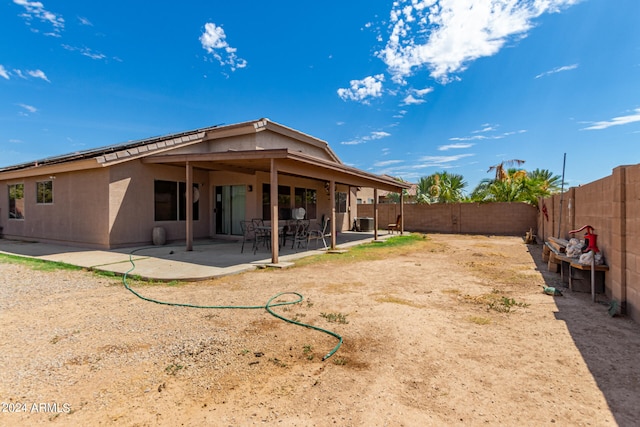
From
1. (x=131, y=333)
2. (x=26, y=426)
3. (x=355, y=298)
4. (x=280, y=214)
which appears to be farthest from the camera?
(x=280, y=214)

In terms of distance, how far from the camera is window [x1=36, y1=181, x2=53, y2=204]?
11305 millimetres

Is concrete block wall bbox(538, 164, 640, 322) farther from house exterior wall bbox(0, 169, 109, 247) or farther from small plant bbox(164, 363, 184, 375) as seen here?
house exterior wall bbox(0, 169, 109, 247)

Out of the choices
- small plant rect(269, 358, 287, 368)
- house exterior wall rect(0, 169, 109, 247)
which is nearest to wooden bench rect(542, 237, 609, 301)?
small plant rect(269, 358, 287, 368)

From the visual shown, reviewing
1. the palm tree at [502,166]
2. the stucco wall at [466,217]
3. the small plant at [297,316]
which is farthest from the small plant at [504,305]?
the palm tree at [502,166]

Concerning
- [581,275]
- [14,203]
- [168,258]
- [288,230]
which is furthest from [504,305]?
[14,203]

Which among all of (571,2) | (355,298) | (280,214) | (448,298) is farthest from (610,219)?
(280,214)

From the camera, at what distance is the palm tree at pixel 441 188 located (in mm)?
20391

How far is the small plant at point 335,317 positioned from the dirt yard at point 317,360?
0.07 metres

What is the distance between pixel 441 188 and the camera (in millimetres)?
20859

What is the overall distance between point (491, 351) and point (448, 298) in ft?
6.69

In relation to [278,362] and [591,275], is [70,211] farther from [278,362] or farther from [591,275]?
[591,275]

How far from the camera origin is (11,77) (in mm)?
16281

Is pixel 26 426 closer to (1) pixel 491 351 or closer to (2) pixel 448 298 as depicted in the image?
(1) pixel 491 351

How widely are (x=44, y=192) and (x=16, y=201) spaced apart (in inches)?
107
